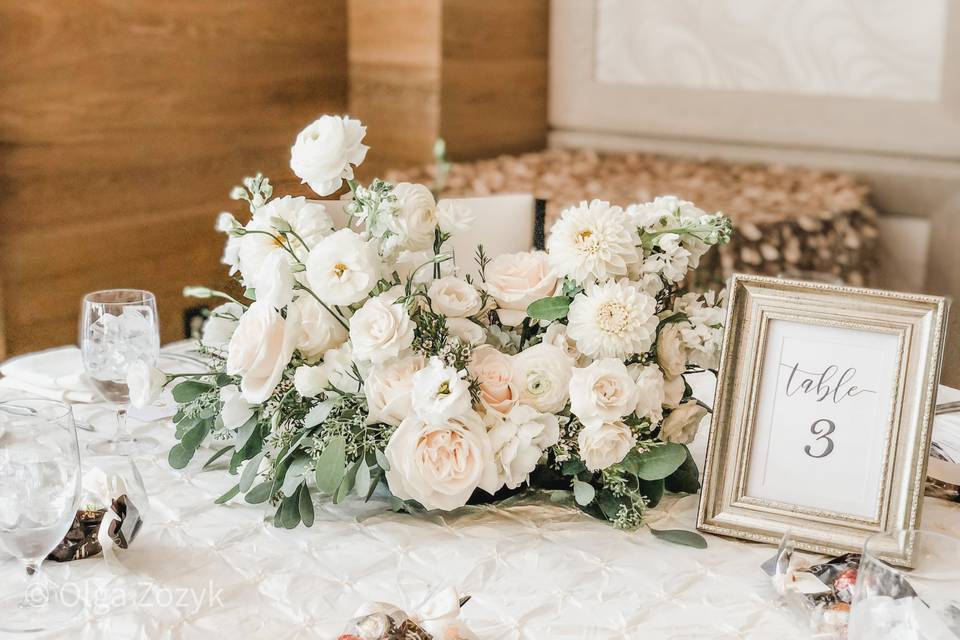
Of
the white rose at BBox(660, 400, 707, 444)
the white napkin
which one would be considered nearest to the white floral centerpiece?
the white rose at BBox(660, 400, 707, 444)

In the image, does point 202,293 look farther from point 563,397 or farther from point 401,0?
point 401,0

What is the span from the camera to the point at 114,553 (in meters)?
1.02

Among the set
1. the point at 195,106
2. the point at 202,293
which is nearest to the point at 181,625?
the point at 202,293

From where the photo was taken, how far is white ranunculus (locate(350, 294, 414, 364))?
3.47 feet

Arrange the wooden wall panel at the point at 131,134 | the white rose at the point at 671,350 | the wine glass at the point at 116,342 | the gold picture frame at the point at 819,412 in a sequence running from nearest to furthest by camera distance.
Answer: the gold picture frame at the point at 819,412, the white rose at the point at 671,350, the wine glass at the point at 116,342, the wooden wall panel at the point at 131,134

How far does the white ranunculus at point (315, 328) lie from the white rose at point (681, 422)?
0.36m

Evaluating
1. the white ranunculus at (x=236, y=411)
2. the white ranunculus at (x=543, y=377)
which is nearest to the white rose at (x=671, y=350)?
the white ranunculus at (x=543, y=377)

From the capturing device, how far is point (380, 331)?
106 centimetres

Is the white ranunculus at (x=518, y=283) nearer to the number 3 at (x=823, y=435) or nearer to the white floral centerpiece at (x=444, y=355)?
the white floral centerpiece at (x=444, y=355)

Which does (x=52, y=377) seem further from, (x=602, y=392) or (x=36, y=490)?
(x=602, y=392)

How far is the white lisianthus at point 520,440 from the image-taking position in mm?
1075

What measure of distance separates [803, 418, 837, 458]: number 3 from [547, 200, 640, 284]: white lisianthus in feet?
0.81

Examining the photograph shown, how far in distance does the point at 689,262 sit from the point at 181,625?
63 cm

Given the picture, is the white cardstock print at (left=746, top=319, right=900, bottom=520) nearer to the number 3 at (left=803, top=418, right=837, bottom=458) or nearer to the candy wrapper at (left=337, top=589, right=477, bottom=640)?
the number 3 at (left=803, top=418, right=837, bottom=458)
